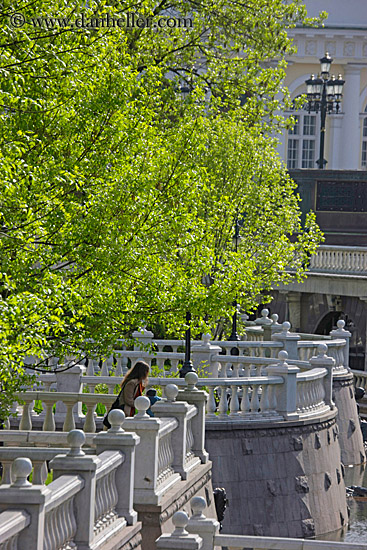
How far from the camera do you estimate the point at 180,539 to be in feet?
37.9

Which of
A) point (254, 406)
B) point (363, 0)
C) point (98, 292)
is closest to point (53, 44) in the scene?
point (98, 292)

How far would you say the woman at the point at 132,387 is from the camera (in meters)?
15.4

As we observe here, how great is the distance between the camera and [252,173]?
31.3 metres

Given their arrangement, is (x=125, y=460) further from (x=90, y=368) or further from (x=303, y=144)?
(x=303, y=144)

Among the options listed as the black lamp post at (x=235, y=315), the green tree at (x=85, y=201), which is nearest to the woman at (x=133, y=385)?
the green tree at (x=85, y=201)

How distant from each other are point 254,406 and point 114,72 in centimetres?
605

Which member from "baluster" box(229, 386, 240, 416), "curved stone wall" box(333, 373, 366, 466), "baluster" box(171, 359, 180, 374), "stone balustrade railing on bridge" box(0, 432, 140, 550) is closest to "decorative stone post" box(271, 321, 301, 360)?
"curved stone wall" box(333, 373, 366, 466)

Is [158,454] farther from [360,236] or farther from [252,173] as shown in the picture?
[360,236]

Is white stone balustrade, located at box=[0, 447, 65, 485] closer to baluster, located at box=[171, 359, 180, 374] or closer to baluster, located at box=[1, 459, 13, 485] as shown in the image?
baluster, located at box=[1, 459, 13, 485]

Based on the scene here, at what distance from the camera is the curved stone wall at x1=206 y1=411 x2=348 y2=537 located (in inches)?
782

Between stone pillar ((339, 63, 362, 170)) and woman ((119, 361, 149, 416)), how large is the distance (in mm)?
48293

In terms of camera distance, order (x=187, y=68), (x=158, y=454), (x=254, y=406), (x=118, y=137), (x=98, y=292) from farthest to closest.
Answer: (x=187, y=68) → (x=254, y=406) → (x=118, y=137) → (x=98, y=292) → (x=158, y=454)

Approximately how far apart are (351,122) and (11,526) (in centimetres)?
5554

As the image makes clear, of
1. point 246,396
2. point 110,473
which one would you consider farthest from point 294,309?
point 110,473
